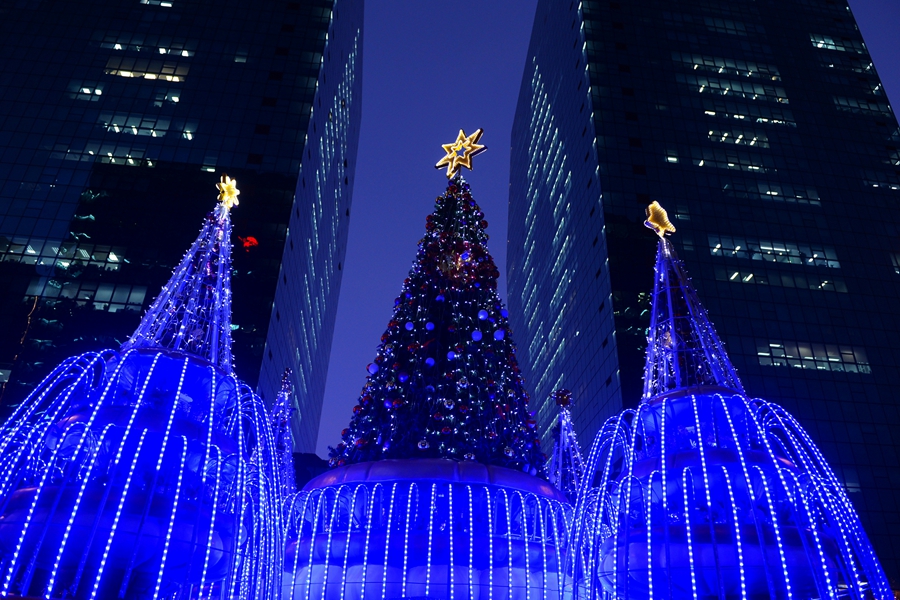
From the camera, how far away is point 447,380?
17.1 meters

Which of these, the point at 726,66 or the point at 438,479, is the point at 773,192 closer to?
the point at 726,66

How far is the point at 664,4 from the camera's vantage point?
81000 mm

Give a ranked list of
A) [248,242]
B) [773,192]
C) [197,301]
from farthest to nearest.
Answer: [773,192] → [248,242] → [197,301]

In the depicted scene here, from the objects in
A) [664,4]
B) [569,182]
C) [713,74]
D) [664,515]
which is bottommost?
[664,515]

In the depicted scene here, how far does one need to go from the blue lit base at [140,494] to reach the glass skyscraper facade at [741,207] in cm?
4234

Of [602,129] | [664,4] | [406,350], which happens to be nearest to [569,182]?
Answer: [602,129]

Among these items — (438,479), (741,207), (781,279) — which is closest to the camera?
(438,479)

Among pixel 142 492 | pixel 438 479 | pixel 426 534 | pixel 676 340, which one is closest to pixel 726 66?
pixel 676 340

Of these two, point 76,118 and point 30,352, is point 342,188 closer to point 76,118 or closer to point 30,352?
point 76,118

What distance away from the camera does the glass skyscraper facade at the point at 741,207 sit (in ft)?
178

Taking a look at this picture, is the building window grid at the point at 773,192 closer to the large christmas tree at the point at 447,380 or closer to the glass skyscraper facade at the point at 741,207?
the glass skyscraper facade at the point at 741,207

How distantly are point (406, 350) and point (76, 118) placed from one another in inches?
2341

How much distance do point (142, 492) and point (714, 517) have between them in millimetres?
11306

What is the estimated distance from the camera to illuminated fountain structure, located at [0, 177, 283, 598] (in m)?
11.7
